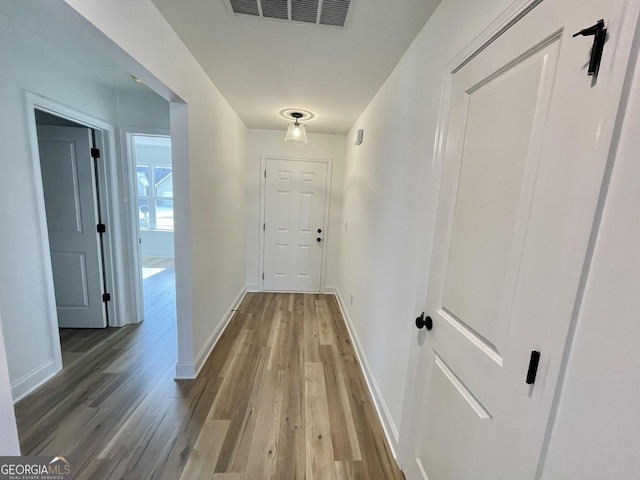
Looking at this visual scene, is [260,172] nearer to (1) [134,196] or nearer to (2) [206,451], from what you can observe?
(1) [134,196]

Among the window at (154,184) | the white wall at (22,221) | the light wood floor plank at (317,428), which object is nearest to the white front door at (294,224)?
the light wood floor plank at (317,428)

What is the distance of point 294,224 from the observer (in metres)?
3.99

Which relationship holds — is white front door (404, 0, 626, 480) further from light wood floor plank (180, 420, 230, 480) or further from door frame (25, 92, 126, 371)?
door frame (25, 92, 126, 371)

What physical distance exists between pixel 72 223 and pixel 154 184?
430 centimetres

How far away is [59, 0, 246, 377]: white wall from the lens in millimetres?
1217

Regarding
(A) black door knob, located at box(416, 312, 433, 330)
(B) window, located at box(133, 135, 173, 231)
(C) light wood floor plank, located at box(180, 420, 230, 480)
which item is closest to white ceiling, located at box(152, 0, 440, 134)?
(A) black door knob, located at box(416, 312, 433, 330)

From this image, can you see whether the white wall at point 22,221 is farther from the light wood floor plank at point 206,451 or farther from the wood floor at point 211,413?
the light wood floor plank at point 206,451

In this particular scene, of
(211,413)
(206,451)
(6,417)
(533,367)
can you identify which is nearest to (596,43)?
(533,367)

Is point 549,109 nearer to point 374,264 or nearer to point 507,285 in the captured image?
point 507,285

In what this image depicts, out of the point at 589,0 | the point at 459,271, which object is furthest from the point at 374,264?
the point at 589,0

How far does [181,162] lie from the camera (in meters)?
1.84

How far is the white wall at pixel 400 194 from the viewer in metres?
1.21

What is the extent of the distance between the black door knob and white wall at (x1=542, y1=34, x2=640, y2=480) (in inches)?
23.6

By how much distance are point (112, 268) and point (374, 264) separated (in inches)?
107
